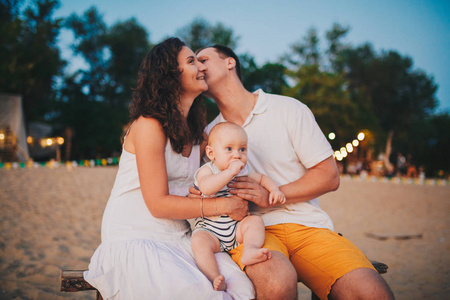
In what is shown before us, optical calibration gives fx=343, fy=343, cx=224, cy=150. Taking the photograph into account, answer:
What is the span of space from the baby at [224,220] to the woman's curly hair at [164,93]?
0.26m

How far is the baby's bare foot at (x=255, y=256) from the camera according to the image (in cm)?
202

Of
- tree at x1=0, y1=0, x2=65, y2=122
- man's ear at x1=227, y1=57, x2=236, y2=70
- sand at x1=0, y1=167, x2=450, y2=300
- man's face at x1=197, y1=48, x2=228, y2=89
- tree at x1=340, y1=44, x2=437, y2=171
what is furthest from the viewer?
tree at x1=340, y1=44, x2=437, y2=171

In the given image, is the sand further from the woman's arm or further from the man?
the woman's arm

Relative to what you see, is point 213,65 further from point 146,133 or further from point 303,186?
point 303,186

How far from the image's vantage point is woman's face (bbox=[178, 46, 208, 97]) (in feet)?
8.48

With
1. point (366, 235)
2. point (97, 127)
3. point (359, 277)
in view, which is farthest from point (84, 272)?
point (97, 127)

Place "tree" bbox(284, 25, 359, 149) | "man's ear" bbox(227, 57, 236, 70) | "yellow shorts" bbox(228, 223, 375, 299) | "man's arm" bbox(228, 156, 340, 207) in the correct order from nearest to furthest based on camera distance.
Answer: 1. "yellow shorts" bbox(228, 223, 375, 299)
2. "man's arm" bbox(228, 156, 340, 207)
3. "man's ear" bbox(227, 57, 236, 70)
4. "tree" bbox(284, 25, 359, 149)

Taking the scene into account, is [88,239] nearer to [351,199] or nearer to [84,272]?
[84,272]

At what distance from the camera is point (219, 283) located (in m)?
1.89

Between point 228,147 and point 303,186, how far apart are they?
0.66m

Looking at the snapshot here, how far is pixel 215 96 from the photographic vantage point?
3.10m

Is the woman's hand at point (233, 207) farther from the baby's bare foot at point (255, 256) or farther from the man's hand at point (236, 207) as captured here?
the baby's bare foot at point (255, 256)

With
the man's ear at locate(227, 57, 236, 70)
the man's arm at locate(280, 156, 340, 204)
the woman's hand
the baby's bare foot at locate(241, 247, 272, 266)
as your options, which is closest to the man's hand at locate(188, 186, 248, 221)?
the woman's hand

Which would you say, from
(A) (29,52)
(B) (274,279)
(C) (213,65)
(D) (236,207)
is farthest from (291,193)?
(A) (29,52)
